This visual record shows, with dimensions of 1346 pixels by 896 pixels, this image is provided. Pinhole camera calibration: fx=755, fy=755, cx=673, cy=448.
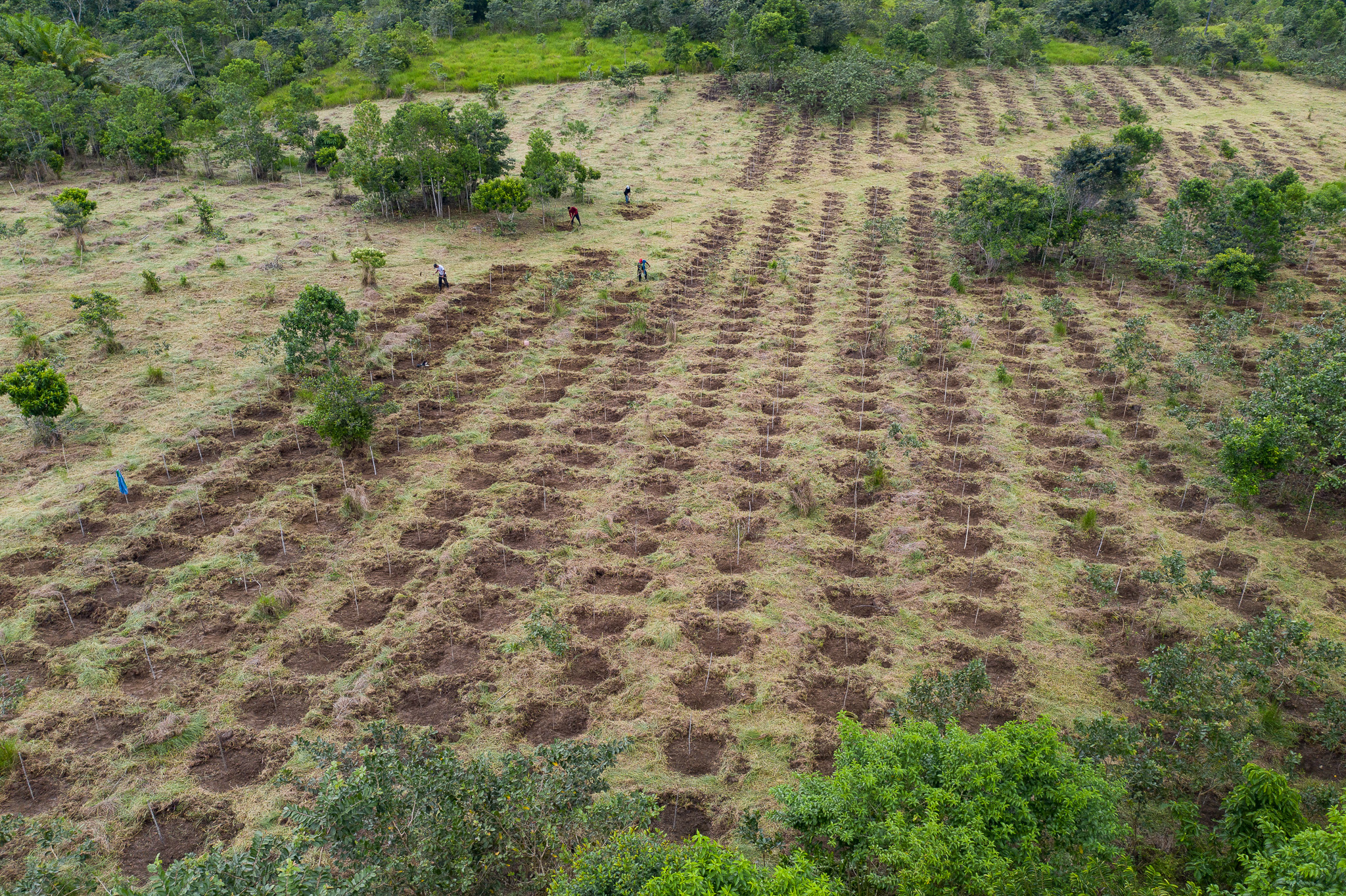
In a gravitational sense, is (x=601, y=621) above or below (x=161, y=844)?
above

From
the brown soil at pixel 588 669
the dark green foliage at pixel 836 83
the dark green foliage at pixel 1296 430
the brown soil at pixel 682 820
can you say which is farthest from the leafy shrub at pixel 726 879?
the dark green foliage at pixel 836 83

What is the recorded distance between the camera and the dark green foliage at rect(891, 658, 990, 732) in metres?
10.9

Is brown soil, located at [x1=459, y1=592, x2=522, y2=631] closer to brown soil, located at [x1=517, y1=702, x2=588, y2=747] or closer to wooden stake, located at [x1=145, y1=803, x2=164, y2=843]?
brown soil, located at [x1=517, y1=702, x2=588, y2=747]

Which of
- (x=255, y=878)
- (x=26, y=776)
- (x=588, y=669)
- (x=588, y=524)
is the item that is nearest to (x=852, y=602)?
(x=588, y=669)

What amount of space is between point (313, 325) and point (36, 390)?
6002mm

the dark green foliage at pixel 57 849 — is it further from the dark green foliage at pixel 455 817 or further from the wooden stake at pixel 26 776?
the dark green foliage at pixel 455 817

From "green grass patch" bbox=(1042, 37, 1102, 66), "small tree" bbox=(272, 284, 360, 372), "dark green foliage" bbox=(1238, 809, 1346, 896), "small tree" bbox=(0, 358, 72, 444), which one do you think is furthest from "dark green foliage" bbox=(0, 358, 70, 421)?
"green grass patch" bbox=(1042, 37, 1102, 66)

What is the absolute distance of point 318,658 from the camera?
1295 centimetres

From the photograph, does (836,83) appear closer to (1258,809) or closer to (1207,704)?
(1207,704)

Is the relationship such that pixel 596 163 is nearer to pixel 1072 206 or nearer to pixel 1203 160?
pixel 1072 206

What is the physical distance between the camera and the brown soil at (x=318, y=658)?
41.8 feet

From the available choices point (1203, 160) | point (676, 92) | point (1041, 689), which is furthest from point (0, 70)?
point (1203, 160)

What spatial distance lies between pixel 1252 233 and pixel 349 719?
30013 mm

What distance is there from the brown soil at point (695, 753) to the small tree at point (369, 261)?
19950 millimetres
